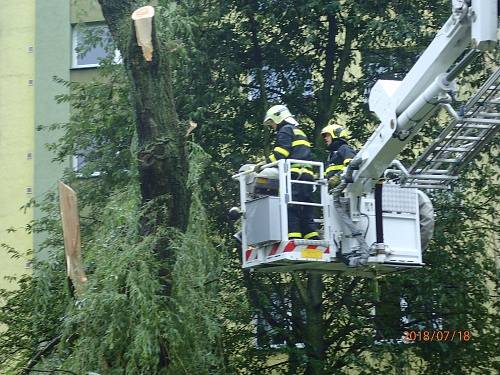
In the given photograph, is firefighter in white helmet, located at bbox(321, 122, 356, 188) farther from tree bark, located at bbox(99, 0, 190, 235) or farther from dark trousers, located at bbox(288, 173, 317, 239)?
tree bark, located at bbox(99, 0, 190, 235)

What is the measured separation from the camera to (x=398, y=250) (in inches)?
403

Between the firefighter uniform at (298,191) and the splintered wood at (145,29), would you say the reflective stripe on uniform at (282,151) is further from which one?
the splintered wood at (145,29)

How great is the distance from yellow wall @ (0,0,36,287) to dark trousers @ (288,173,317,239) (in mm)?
12106

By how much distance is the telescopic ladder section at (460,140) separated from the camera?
8773 millimetres

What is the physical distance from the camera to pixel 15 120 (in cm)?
2211

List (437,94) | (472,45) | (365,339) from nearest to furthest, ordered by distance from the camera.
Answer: (472,45), (437,94), (365,339)

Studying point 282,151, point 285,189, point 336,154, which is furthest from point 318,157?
point 285,189

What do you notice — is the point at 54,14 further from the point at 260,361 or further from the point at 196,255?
the point at 196,255

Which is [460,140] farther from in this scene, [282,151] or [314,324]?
[314,324]

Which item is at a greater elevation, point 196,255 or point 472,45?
point 472,45

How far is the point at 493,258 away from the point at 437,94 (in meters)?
6.28

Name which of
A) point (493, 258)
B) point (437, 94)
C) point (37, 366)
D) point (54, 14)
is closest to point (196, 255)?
point (37, 366)

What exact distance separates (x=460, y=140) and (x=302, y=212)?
1.73m

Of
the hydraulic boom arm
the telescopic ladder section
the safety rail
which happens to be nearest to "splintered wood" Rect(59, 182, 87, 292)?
the safety rail
